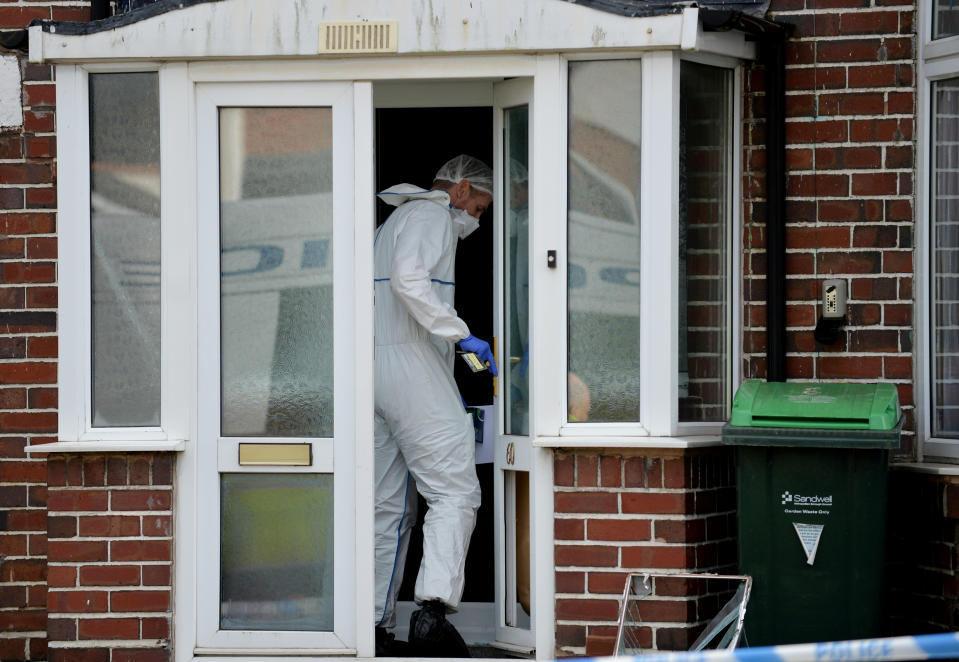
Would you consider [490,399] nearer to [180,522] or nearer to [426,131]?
[426,131]

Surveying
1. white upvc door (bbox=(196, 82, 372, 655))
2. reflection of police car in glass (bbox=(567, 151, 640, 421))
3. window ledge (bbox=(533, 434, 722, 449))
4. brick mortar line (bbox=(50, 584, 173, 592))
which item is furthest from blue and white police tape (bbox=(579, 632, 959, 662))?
brick mortar line (bbox=(50, 584, 173, 592))

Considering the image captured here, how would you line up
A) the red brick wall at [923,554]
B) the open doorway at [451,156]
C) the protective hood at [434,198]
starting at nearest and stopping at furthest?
the red brick wall at [923,554] → the protective hood at [434,198] → the open doorway at [451,156]

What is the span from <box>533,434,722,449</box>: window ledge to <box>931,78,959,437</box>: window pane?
Answer: 1.03m

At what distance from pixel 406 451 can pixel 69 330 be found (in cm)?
151

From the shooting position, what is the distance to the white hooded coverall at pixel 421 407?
20.2ft

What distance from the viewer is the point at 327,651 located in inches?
231

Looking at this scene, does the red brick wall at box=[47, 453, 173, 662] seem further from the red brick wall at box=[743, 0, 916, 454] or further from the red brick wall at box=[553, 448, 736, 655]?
the red brick wall at box=[743, 0, 916, 454]

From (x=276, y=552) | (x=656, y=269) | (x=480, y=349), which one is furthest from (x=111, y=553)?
(x=656, y=269)

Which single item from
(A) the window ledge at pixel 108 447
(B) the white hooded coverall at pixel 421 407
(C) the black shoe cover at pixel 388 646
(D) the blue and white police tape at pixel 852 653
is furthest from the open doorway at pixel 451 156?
(D) the blue and white police tape at pixel 852 653

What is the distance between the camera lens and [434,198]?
257 inches

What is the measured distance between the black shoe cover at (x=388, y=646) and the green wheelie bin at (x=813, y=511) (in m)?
1.53

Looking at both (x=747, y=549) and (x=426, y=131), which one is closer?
(x=747, y=549)

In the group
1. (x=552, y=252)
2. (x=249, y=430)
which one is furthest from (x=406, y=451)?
(x=552, y=252)

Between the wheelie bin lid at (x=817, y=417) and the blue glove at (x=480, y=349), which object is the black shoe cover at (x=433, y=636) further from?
the wheelie bin lid at (x=817, y=417)
